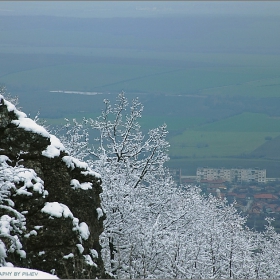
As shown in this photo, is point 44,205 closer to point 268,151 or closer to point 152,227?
point 152,227

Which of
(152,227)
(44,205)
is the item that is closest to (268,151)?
(152,227)

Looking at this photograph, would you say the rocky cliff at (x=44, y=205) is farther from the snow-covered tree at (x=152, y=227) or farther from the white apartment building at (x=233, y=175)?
the white apartment building at (x=233, y=175)

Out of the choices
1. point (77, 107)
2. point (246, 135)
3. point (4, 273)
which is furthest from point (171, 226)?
point (246, 135)

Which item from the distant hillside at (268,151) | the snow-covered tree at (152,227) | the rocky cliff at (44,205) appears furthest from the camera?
the distant hillside at (268,151)

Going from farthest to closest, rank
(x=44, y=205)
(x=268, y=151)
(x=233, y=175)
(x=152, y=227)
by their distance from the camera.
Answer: (x=268, y=151)
(x=233, y=175)
(x=152, y=227)
(x=44, y=205)

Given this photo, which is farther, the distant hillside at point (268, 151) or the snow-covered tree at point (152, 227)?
the distant hillside at point (268, 151)

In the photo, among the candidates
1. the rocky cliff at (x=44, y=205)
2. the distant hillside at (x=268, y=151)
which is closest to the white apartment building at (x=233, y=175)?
the distant hillside at (x=268, y=151)

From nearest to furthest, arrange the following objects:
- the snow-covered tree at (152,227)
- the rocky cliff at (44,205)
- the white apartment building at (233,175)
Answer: the rocky cliff at (44,205)
the snow-covered tree at (152,227)
the white apartment building at (233,175)

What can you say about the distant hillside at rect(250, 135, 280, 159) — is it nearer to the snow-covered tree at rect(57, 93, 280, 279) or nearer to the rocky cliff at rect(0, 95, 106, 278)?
the snow-covered tree at rect(57, 93, 280, 279)

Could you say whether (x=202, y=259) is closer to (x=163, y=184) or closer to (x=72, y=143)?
(x=163, y=184)
